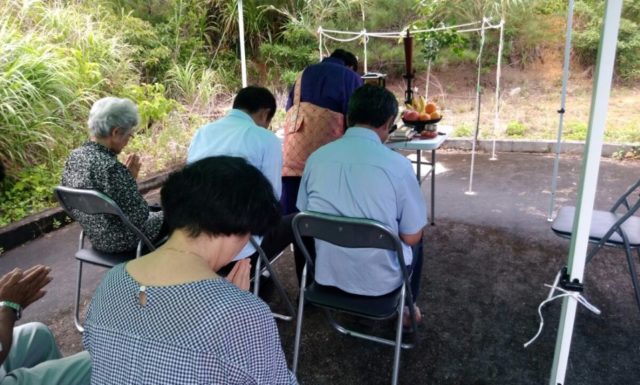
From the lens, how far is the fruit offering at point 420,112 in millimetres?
3010

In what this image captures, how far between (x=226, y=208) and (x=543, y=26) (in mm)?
9170

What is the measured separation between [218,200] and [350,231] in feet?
2.16

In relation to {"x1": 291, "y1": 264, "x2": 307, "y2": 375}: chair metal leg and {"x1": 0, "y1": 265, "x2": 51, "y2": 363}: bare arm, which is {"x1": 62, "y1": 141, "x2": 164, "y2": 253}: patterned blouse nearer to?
{"x1": 0, "y1": 265, "x2": 51, "y2": 363}: bare arm

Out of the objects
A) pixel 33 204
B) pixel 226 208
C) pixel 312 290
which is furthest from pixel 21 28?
pixel 226 208

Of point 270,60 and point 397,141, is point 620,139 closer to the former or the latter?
point 397,141

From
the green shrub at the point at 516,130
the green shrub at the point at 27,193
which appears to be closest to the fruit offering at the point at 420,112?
the green shrub at the point at 27,193

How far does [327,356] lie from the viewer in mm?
2205

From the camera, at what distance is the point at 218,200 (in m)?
1.02

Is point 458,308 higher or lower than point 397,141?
lower

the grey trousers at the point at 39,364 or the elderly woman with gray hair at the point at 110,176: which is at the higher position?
the elderly woman with gray hair at the point at 110,176

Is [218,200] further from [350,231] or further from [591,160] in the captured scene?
[591,160]

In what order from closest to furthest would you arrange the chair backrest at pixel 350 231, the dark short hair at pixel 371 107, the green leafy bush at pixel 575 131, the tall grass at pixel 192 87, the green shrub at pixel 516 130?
the chair backrest at pixel 350 231 → the dark short hair at pixel 371 107 → the green leafy bush at pixel 575 131 → the green shrub at pixel 516 130 → the tall grass at pixel 192 87

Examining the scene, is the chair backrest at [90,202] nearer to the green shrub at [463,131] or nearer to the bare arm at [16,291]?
the bare arm at [16,291]

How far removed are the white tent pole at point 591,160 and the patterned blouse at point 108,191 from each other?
Result: 69.0 inches
